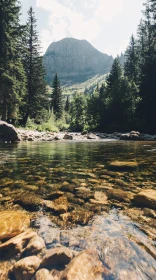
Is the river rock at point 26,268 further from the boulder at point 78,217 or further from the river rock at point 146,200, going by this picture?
the river rock at point 146,200

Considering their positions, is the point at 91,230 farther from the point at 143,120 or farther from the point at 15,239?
the point at 143,120

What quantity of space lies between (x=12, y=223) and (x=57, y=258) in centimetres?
90

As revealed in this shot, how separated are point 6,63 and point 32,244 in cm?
2127

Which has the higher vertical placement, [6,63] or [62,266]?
[6,63]

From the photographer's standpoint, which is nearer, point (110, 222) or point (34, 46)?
point (110, 222)

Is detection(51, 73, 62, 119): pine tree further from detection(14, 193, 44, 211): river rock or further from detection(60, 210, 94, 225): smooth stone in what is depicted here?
detection(60, 210, 94, 225): smooth stone

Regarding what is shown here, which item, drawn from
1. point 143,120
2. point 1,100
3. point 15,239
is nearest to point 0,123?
point 1,100

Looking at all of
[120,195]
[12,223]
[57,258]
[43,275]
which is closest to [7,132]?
[120,195]

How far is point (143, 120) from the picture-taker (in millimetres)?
26703

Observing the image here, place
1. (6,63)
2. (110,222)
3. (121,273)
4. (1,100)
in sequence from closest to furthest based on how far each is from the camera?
(121,273)
(110,222)
(6,63)
(1,100)

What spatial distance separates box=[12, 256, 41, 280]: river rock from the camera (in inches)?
66.8

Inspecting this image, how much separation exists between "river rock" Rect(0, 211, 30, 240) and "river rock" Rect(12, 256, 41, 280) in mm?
547

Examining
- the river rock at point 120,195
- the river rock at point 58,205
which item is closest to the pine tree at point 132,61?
the river rock at point 120,195

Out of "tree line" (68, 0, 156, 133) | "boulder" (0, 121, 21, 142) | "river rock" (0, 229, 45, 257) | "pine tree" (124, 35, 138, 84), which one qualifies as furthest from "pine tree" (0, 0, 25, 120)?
"pine tree" (124, 35, 138, 84)
